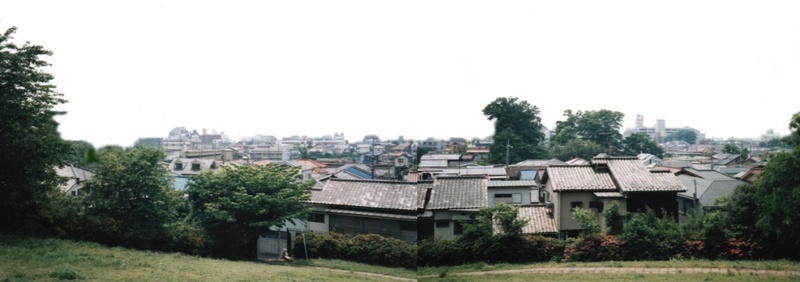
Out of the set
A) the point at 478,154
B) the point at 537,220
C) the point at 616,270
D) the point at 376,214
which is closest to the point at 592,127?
the point at 537,220

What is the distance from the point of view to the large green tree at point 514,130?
4.12 metres

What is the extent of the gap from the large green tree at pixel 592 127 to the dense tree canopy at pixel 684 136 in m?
0.41

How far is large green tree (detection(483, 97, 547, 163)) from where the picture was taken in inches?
162

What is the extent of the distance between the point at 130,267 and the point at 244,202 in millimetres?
1107

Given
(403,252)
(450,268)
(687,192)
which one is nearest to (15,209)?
(403,252)

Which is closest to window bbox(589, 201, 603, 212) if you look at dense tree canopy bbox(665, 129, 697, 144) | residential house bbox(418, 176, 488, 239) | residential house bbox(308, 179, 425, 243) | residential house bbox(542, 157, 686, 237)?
residential house bbox(542, 157, 686, 237)

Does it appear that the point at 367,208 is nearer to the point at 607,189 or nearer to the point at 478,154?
the point at 478,154

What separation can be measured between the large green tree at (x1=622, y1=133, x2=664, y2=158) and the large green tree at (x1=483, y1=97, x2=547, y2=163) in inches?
31.2

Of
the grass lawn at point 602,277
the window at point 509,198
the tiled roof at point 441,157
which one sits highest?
the tiled roof at point 441,157

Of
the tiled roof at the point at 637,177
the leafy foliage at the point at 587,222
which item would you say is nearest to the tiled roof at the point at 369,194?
the leafy foliage at the point at 587,222

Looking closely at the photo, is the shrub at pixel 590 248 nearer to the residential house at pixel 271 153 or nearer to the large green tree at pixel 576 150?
the large green tree at pixel 576 150

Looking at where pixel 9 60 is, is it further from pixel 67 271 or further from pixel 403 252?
pixel 403 252

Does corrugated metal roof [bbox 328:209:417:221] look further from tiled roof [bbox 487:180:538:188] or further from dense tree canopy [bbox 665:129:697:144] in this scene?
dense tree canopy [bbox 665:129:697:144]

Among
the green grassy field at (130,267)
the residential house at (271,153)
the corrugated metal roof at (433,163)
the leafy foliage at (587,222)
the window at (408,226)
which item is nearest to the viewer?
the green grassy field at (130,267)
